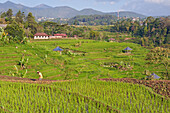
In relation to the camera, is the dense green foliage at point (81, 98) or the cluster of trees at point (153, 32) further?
the cluster of trees at point (153, 32)

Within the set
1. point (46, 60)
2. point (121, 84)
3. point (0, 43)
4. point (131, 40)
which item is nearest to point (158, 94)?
point (121, 84)

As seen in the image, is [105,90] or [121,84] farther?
[121,84]

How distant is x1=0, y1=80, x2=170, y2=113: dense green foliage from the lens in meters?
11.5

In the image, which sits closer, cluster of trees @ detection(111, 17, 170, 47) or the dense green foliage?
the dense green foliage

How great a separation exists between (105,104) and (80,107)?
1.55 meters

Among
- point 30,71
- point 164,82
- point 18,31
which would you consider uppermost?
point 18,31

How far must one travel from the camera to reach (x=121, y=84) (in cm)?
1533

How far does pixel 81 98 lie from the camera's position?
42.3 ft

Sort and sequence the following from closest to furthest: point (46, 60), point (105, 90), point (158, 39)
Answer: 1. point (105, 90)
2. point (46, 60)
3. point (158, 39)

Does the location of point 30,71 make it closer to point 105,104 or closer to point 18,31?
point 105,104

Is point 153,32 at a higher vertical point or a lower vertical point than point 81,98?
higher

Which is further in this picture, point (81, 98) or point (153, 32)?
point (153, 32)

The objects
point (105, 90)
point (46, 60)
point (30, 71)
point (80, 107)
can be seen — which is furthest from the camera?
point (46, 60)

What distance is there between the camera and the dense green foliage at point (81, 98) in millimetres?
11508
